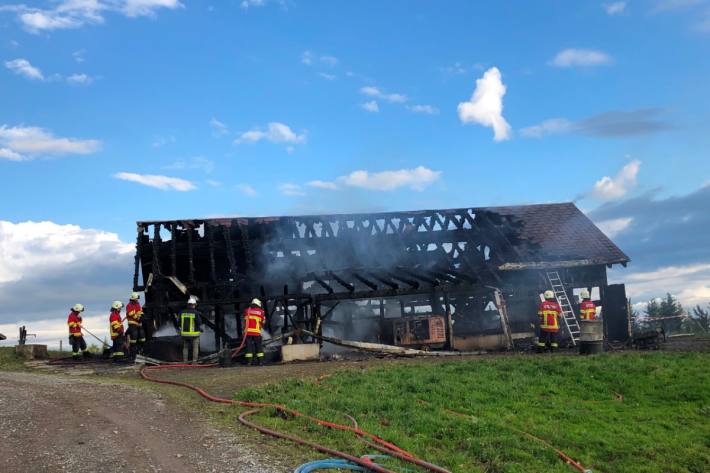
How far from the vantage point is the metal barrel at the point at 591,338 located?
1869 centimetres

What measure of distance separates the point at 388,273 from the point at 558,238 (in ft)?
28.2

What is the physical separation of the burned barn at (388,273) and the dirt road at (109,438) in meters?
10.6

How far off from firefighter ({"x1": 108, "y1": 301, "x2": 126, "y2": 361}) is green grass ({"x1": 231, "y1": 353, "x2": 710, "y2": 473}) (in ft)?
27.0

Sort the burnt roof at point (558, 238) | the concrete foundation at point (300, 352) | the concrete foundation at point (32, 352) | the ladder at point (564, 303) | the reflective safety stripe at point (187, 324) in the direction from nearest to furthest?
the reflective safety stripe at point (187, 324) → the concrete foundation at point (300, 352) → the concrete foundation at point (32, 352) → the ladder at point (564, 303) → the burnt roof at point (558, 238)

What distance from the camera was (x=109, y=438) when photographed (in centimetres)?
830

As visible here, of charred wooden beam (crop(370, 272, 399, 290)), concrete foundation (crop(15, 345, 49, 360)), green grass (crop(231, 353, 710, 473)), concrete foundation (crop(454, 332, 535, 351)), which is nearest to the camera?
green grass (crop(231, 353, 710, 473))

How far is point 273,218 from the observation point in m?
25.6

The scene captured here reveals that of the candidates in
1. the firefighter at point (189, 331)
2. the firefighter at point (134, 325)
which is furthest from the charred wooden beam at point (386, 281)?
the firefighter at point (134, 325)

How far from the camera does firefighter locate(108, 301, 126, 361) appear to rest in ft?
63.4

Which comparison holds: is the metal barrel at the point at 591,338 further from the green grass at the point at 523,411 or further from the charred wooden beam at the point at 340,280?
the charred wooden beam at the point at 340,280

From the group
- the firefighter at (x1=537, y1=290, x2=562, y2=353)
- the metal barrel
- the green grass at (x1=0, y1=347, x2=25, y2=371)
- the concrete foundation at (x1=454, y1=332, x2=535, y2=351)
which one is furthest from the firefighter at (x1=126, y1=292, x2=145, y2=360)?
the metal barrel

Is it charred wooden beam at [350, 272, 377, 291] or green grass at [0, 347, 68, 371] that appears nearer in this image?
green grass at [0, 347, 68, 371]

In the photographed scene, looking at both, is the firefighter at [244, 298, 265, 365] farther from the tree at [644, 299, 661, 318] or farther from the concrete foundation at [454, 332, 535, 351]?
the tree at [644, 299, 661, 318]

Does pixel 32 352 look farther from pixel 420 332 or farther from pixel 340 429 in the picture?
pixel 340 429
